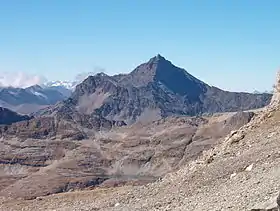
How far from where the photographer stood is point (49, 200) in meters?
40.7

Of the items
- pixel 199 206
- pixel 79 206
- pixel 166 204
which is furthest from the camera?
pixel 79 206

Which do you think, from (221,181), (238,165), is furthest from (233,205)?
(238,165)

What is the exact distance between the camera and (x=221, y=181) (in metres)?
28.6

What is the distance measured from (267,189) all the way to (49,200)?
22.5m

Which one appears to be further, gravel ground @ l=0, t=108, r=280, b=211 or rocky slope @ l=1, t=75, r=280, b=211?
gravel ground @ l=0, t=108, r=280, b=211

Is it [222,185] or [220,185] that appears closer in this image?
[222,185]

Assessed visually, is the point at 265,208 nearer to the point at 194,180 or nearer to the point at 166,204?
the point at 166,204

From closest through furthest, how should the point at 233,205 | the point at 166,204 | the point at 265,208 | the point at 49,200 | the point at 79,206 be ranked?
the point at 265,208 → the point at 233,205 → the point at 166,204 → the point at 79,206 → the point at 49,200

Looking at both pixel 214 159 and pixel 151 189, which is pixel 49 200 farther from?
pixel 214 159

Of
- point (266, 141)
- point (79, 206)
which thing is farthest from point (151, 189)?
point (266, 141)

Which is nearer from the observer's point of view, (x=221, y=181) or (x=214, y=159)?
(x=221, y=181)

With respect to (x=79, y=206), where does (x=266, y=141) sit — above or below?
above

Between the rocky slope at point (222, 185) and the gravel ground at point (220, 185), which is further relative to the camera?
the gravel ground at point (220, 185)

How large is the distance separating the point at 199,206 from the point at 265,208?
Result: 6.45 m
